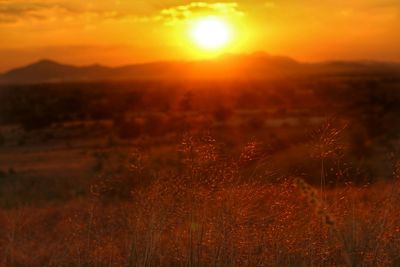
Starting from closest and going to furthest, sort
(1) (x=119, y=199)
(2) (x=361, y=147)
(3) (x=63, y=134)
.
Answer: (1) (x=119, y=199) → (2) (x=361, y=147) → (3) (x=63, y=134)

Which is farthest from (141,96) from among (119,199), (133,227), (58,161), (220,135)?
(133,227)

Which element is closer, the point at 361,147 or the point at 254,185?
the point at 254,185

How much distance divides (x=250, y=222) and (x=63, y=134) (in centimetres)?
3386

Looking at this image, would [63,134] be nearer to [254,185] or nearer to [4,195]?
[4,195]

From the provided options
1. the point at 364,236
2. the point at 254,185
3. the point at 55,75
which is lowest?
the point at 55,75

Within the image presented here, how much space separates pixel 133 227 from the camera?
6.63 m

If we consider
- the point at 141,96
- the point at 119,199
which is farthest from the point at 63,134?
the point at 141,96

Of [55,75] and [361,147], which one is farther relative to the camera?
[55,75]

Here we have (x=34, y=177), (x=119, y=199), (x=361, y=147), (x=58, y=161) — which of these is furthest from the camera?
(x=58, y=161)

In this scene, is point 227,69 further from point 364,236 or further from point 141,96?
point 364,236

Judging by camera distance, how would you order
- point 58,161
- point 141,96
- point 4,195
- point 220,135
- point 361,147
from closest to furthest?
point 4,195, point 361,147, point 58,161, point 220,135, point 141,96

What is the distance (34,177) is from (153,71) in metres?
178

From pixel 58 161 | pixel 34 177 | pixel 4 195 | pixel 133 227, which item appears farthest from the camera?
pixel 58 161

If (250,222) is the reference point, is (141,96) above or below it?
below
